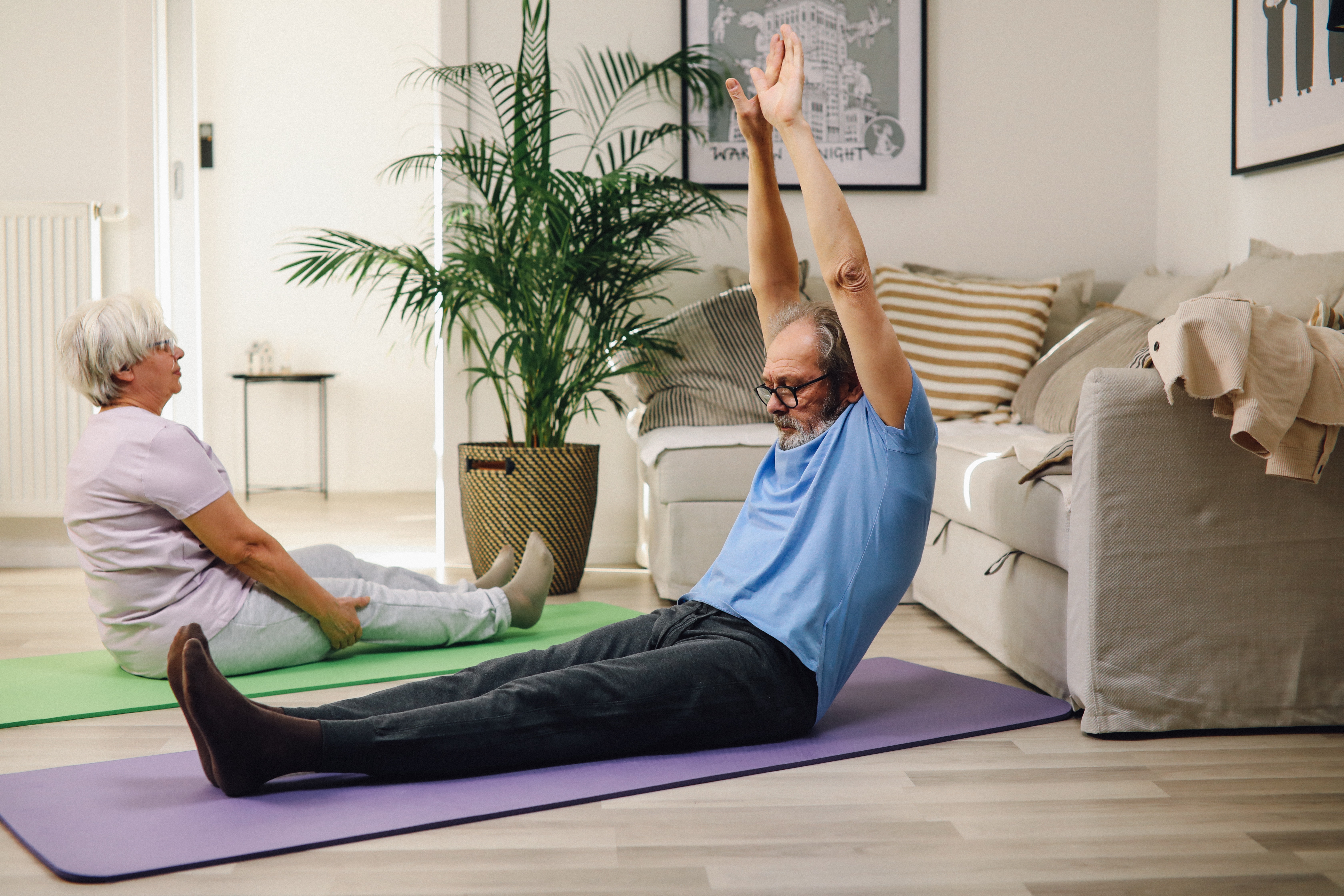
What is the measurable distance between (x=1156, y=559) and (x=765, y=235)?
33.8 inches

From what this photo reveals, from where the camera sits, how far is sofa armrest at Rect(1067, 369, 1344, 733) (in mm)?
1896

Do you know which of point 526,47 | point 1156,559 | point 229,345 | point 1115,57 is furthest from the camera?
point 229,345

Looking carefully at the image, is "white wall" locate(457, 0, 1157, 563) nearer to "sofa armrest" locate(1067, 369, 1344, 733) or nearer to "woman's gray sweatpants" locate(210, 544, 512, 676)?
"woman's gray sweatpants" locate(210, 544, 512, 676)

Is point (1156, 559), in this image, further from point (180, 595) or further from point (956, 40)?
point (956, 40)

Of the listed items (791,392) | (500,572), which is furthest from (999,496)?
(500,572)

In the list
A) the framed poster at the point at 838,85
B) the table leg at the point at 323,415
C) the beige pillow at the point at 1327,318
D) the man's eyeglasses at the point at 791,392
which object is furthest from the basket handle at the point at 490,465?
the table leg at the point at 323,415

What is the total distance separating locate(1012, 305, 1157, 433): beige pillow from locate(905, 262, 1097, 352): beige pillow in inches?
6.8

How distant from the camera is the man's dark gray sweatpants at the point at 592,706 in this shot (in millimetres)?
1602

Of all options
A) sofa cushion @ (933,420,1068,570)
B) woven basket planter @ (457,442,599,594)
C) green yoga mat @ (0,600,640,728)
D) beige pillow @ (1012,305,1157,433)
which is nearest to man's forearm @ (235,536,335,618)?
green yoga mat @ (0,600,640,728)

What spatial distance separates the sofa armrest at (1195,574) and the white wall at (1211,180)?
140 centimetres

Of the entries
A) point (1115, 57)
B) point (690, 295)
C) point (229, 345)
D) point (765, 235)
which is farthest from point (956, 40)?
point (229, 345)

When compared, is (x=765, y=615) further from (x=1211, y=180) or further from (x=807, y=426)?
(x=1211, y=180)

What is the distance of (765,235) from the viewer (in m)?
1.93

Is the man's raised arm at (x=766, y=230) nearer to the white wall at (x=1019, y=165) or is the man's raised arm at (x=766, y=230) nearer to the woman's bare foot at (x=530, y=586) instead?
the woman's bare foot at (x=530, y=586)
